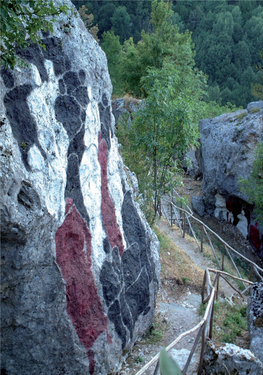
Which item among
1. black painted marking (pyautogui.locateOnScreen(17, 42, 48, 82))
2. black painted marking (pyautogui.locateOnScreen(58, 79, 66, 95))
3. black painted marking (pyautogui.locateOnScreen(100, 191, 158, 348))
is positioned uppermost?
black painted marking (pyautogui.locateOnScreen(17, 42, 48, 82))

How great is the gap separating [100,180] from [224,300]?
3.68 meters

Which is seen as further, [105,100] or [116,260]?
[105,100]

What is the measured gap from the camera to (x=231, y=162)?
1291cm

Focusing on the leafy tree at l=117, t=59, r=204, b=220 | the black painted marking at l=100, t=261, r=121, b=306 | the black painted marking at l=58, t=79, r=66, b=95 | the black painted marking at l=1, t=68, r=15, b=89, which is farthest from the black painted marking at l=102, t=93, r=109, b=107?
the leafy tree at l=117, t=59, r=204, b=220

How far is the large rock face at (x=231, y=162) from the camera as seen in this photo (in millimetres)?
12336

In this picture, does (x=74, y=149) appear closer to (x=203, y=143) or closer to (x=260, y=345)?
(x=260, y=345)

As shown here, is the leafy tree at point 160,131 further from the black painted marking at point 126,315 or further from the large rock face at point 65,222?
the black painted marking at point 126,315

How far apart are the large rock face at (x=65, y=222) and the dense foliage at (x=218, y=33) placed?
34267 mm

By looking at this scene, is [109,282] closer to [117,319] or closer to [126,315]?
[117,319]

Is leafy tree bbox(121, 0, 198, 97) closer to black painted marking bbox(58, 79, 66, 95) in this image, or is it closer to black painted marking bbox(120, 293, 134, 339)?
black painted marking bbox(58, 79, 66, 95)

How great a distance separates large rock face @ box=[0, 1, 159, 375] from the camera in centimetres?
262

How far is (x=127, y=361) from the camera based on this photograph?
3979 mm

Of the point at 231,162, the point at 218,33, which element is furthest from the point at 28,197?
the point at 218,33

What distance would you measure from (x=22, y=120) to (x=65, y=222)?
998 mm
